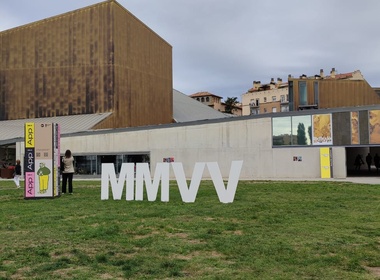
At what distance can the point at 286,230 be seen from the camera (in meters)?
7.84

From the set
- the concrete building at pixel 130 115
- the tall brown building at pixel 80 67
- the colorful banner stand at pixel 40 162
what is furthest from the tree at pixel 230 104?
the colorful banner stand at pixel 40 162

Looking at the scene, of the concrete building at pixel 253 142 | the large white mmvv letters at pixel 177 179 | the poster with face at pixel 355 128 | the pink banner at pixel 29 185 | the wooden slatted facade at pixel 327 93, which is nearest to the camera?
the large white mmvv letters at pixel 177 179

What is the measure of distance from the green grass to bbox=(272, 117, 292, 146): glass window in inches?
692

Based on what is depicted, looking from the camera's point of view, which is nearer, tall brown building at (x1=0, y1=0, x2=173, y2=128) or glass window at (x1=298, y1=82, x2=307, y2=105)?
glass window at (x1=298, y1=82, x2=307, y2=105)

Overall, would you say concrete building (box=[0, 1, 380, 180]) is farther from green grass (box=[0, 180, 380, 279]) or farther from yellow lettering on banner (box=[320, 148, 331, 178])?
green grass (box=[0, 180, 380, 279])

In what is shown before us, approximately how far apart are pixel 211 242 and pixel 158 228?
1787 millimetres

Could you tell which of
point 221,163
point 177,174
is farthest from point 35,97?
point 177,174

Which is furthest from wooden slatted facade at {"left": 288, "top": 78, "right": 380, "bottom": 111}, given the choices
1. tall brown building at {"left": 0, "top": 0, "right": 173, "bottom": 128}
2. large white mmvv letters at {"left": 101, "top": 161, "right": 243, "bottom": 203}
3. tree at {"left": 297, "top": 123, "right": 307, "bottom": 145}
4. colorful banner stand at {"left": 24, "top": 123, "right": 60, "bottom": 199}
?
colorful banner stand at {"left": 24, "top": 123, "right": 60, "bottom": 199}

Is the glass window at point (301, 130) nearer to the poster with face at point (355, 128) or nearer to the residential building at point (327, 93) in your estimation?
the poster with face at point (355, 128)

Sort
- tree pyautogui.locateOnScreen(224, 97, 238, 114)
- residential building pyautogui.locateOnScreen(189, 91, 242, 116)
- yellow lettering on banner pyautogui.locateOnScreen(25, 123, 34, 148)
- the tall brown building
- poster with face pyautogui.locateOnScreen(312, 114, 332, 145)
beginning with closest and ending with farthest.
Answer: yellow lettering on banner pyautogui.locateOnScreen(25, 123, 34, 148)
poster with face pyautogui.locateOnScreen(312, 114, 332, 145)
the tall brown building
tree pyautogui.locateOnScreen(224, 97, 238, 114)
residential building pyautogui.locateOnScreen(189, 91, 242, 116)

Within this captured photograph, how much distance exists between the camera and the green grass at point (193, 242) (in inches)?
205

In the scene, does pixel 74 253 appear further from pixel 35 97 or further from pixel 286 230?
pixel 35 97

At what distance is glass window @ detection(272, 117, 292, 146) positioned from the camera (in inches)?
1144

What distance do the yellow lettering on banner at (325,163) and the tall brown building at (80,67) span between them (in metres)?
22.1
